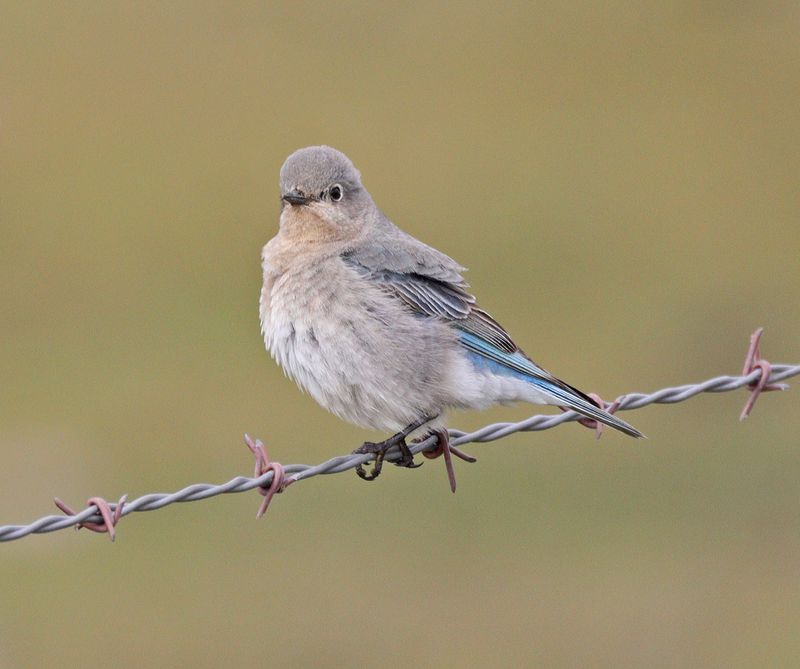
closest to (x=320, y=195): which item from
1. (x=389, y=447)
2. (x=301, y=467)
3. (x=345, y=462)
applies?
(x=389, y=447)

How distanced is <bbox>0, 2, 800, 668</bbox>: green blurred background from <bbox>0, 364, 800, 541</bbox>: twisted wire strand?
3901mm

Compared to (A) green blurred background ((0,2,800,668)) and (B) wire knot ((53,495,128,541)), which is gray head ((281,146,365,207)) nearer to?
(B) wire knot ((53,495,128,541))

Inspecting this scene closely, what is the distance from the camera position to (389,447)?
754 centimetres

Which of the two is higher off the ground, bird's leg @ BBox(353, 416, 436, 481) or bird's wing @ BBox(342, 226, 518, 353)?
bird's wing @ BBox(342, 226, 518, 353)

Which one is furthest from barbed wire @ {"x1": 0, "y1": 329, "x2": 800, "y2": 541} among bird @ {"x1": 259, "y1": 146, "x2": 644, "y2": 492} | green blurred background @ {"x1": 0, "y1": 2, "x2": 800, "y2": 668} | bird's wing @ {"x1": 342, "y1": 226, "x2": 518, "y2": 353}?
green blurred background @ {"x1": 0, "y1": 2, "x2": 800, "y2": 668}

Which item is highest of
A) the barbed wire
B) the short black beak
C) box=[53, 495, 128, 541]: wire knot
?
the short black beak

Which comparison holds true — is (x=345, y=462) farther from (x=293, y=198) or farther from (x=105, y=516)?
(x=293, y=198)

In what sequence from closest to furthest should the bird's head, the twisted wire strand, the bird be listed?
the twisted wire strand, the bird, the bird's head

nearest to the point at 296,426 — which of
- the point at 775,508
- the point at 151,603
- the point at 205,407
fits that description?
the point at 205,407

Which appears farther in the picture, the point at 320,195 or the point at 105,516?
the point at 320,195

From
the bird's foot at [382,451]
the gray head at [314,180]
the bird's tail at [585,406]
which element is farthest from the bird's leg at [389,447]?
the gray head at [314,180]

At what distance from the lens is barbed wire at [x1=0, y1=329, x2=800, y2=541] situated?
19.7 feet

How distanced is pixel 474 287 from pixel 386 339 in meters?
8.87

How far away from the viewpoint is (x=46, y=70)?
23.6 m
